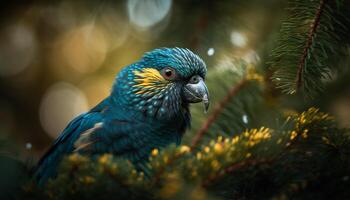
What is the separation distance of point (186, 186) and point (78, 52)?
24.3 feet

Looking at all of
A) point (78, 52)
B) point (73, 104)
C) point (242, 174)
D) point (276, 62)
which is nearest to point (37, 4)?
point (78, 52)

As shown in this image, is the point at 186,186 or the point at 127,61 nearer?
the point at 186,186

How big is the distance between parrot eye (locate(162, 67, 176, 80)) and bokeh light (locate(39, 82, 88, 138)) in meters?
4.82

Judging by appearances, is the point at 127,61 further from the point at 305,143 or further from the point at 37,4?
the point at 305,143

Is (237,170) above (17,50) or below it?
below

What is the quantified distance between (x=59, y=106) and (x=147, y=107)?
236 inches

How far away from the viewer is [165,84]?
4445mm

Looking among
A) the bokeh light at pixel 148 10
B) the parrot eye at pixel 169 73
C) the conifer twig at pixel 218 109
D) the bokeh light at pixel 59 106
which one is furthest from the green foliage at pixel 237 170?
the bokeh light at pixel 59 106

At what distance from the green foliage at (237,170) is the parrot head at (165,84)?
180cm

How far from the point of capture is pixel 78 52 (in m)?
8.91

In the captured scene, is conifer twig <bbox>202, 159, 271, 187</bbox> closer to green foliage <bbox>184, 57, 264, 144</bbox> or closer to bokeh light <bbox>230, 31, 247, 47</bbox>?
green foliage <bbox>184, 57, 264, 144</bbox>

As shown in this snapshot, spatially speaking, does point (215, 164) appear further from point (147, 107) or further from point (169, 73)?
point (169, 73)

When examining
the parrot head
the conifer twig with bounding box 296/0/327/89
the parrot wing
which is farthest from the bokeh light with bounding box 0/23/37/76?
the conifer twig with bounding box 296/0/327/89

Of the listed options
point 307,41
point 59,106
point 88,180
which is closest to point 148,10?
point 307,41
